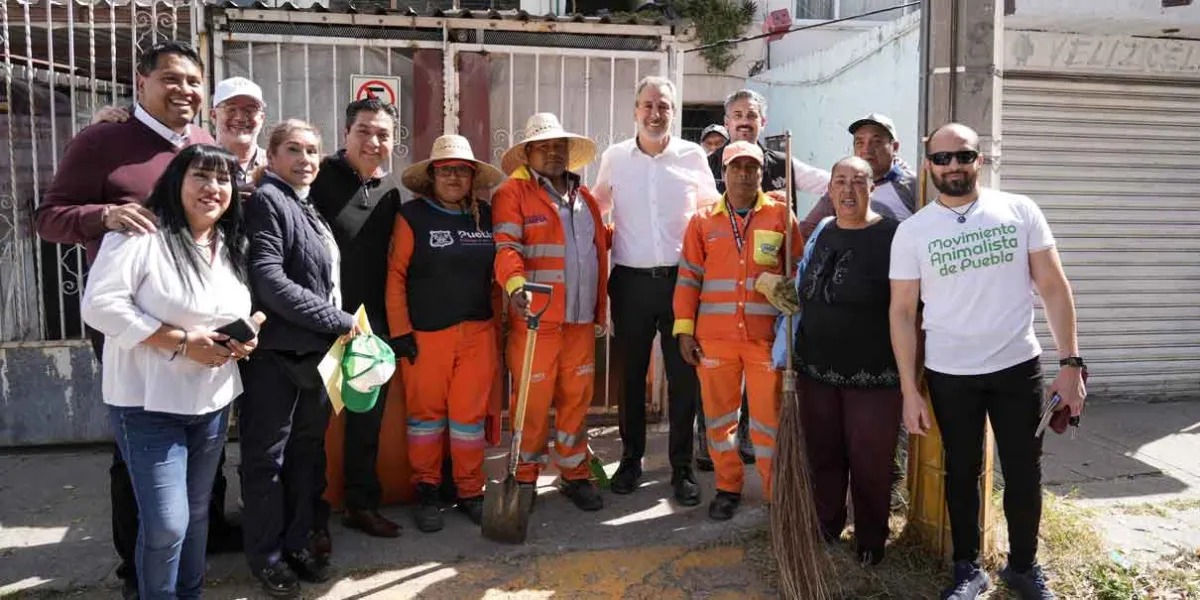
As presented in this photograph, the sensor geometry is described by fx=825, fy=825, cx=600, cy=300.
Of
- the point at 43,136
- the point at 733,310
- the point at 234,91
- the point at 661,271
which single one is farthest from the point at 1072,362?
the point at 43,136

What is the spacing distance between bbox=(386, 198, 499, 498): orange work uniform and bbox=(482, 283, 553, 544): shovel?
0.96 feet

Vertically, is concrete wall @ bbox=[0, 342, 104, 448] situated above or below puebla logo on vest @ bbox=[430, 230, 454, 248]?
below

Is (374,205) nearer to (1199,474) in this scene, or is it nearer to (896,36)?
(1199,474)

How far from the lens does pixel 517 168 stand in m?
4.21

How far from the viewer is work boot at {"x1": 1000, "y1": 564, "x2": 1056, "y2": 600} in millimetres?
3211

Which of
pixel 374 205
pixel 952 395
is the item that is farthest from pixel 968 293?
pixel 374 205

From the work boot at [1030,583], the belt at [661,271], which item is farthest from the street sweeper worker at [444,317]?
the work boot at [1030,583]

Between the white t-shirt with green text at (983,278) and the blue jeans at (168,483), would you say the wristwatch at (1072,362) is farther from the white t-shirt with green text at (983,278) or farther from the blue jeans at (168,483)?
the blue jeans at (168,483)

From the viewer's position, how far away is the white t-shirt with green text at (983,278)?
10.0 feet

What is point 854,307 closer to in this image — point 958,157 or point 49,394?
point 958,157

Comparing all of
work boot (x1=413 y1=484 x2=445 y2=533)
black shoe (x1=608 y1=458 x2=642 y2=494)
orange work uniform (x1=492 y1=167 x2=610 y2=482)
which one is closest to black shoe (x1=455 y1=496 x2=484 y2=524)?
work boot (x1=413 y1=484 x2=445 y2=533)

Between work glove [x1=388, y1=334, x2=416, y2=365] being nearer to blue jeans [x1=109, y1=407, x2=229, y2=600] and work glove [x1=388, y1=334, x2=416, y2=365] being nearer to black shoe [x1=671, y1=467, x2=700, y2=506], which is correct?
blue jeans [x1=109, y1=407, x2=229, y2=600]

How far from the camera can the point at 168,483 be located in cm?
266

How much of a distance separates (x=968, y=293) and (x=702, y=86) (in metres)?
9.87
